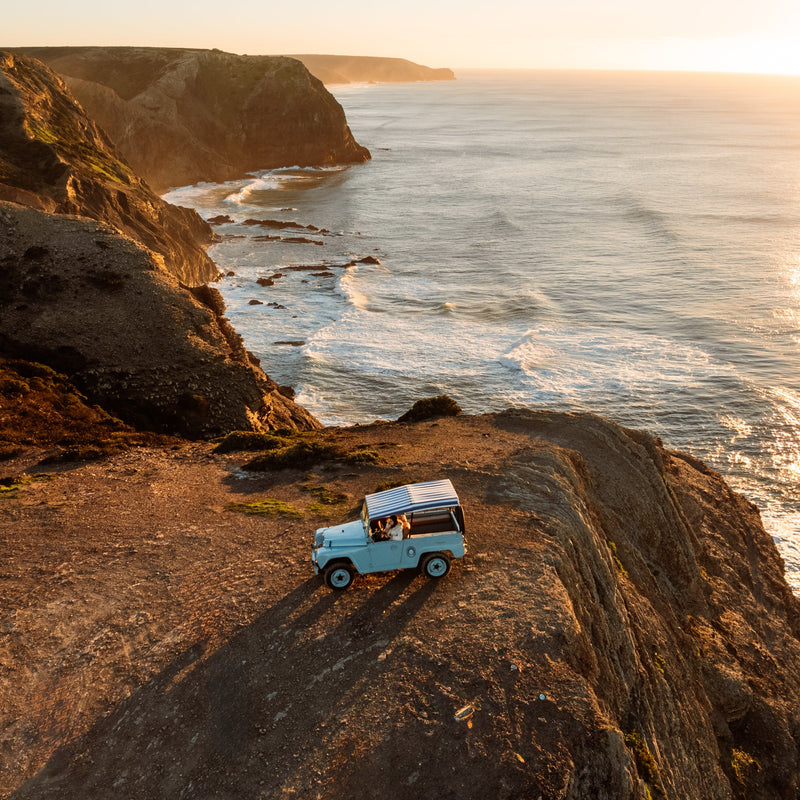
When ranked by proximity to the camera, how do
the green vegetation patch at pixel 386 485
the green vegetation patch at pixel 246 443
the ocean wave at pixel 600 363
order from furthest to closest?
1. the ocean wave at pixel 600 363
2. the green vegetation patch at pixel 246 443
3. the green vegetation patch at pixel 386 485

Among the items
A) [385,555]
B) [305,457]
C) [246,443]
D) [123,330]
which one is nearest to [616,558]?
[385,555]

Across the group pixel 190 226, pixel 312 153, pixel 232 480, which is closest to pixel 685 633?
pixel 232 480

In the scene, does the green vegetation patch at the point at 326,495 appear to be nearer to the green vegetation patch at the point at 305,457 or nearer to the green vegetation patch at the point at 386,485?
the green vegetation patch at the point at 386,485

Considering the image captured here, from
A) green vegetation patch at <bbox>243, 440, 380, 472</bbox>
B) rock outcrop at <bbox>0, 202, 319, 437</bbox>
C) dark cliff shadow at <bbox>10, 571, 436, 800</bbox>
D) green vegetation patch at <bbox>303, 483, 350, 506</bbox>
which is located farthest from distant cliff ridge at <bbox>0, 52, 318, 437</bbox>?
dark cliff shadow at <bbox>10, 571, 436, 800</bbox>

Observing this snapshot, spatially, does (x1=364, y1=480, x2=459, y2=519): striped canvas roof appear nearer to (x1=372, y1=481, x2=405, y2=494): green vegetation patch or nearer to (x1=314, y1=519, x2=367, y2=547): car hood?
(x1=314, y1=519, x2=367, y2=547): car hood

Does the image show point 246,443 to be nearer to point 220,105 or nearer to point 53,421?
point 53,421

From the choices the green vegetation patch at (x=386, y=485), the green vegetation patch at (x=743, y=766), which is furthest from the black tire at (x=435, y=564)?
the green vegetation patch at (x=743, y=766)
